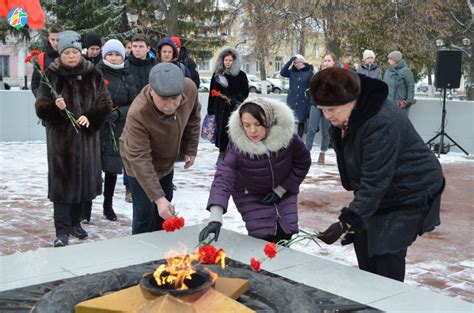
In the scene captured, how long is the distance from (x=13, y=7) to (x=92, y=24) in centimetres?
2003

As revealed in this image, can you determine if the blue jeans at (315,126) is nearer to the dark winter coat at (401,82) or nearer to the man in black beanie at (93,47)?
the dark winter coat at (401,82)

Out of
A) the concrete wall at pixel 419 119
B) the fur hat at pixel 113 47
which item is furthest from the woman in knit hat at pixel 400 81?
the fur hat at pixel 113 47

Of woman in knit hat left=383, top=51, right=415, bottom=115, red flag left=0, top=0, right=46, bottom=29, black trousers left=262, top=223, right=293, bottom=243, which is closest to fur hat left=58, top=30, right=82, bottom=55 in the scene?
red flag left=0, top=0, right=46, bottom=29

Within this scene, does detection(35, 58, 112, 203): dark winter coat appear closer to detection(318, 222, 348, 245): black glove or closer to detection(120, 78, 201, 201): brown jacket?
detection(120, 78, 201, 201): brown jacket

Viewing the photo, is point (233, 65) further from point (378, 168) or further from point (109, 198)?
point (378, 168)

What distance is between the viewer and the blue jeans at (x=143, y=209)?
4.33m

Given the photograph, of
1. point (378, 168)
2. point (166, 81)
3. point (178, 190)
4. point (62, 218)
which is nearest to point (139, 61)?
point (178, 190)

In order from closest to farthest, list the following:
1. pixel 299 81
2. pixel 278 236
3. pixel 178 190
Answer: pixel 278 236, pixel 178 190, pixel 299 81

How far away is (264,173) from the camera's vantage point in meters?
3.86

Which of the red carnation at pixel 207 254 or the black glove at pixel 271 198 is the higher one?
the black glove at pixel 271 198

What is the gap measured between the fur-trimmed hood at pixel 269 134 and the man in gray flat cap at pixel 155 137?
1.37 ft

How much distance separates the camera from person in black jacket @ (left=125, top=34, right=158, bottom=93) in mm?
6891

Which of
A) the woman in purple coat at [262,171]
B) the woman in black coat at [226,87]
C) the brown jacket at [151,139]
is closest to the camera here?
the woman in purple coat at [262,171]

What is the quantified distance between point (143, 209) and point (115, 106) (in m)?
2.38
